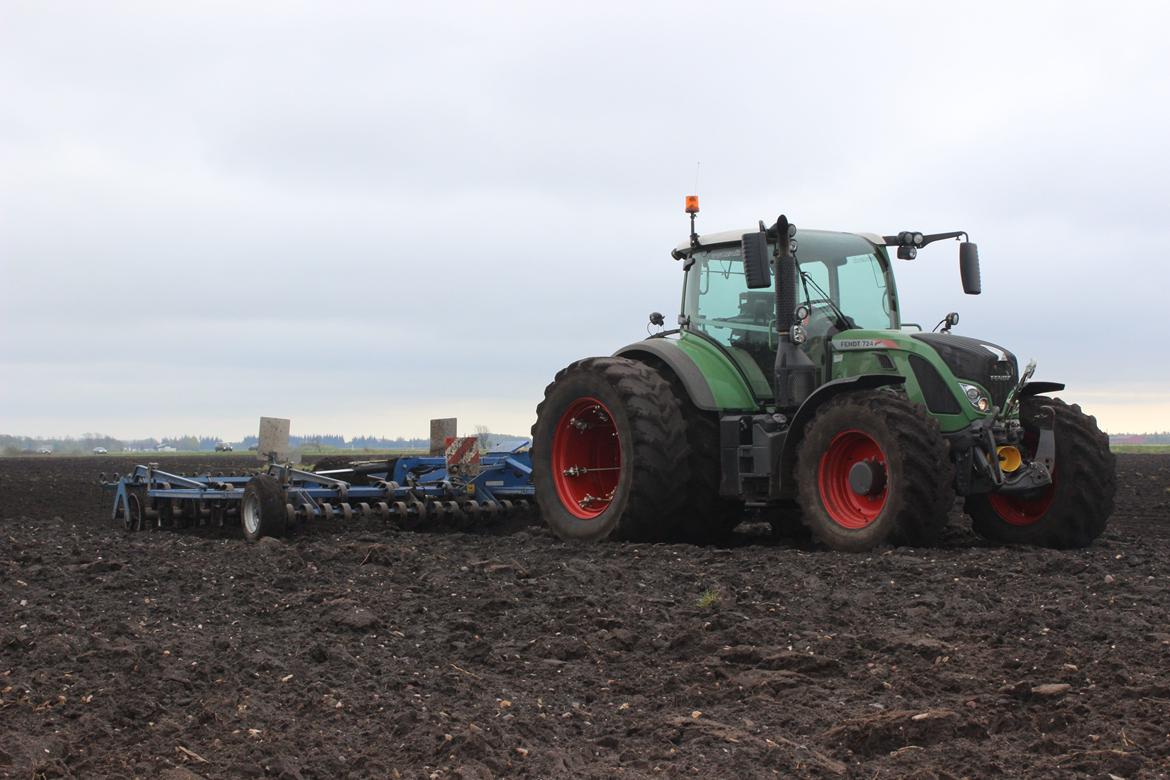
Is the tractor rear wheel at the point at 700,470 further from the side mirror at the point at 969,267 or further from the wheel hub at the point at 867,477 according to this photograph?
the side mirror at the point at 969,267

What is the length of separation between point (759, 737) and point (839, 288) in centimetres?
616

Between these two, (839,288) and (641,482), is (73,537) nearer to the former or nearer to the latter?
(641,482)

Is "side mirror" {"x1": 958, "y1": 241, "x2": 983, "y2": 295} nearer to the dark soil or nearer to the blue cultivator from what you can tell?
the dark soil

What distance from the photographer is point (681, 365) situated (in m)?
10.6

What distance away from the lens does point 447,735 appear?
5059 millimetres

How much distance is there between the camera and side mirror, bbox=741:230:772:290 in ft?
31.0

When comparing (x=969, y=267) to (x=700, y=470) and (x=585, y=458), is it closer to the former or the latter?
(x=700, y=470)

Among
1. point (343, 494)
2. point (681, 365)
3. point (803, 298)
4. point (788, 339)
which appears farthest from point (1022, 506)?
point (343, 494)

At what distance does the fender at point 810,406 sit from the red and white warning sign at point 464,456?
13.6 ft

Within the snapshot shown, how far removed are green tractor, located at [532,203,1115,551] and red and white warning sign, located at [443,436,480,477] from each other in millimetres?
1550

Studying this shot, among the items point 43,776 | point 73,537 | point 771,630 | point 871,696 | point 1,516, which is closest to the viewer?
point 43,776

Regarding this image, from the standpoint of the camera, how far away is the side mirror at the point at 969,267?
1055cm

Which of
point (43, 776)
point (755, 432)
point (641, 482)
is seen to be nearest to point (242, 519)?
point (641, 482)

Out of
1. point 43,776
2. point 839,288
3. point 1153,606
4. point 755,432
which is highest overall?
point 839,288
